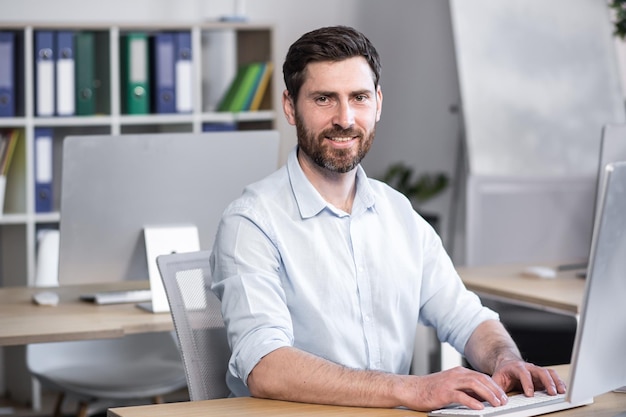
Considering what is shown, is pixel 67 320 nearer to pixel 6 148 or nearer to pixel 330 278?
pixel 330 278

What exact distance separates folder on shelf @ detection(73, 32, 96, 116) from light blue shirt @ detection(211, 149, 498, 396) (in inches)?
95.4

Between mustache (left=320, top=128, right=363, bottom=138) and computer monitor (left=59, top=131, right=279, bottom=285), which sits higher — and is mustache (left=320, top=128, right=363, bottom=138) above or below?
above

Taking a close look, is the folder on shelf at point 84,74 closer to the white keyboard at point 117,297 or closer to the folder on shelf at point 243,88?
the folder on shelf at point 243,88

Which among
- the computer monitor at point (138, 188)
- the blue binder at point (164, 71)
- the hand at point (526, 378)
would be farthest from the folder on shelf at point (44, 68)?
the hand at point (526, 378)

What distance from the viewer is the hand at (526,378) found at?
1737mm

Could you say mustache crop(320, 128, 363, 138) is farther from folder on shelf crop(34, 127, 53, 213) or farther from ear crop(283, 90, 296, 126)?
folder on shelf crop(34, 127, 53, 213)

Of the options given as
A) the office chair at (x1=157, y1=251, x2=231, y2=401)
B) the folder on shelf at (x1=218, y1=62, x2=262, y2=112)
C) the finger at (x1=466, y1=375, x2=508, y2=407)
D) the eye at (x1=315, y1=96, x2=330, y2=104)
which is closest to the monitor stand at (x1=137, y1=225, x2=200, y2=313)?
the office chair at (x1=157, y1=251, x2=231, y2=401)

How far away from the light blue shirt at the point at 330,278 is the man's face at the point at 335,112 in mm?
74

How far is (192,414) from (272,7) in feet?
11.5

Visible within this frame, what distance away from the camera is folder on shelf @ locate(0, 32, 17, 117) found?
4094mm

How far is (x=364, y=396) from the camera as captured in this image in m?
1.66

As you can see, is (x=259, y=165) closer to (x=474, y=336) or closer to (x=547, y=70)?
(x=474, y=336)

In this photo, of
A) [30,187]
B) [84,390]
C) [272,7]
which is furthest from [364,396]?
[272,7]

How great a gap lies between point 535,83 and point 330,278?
2843mm
